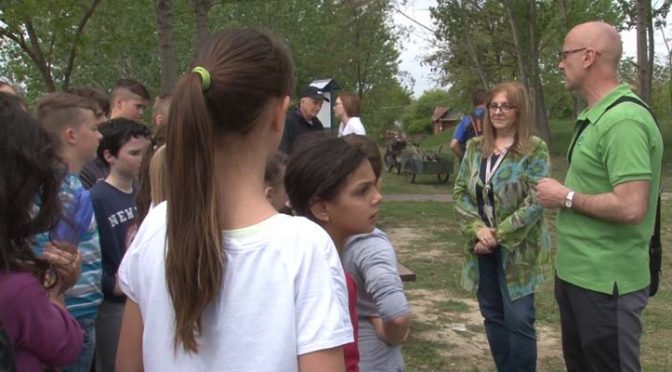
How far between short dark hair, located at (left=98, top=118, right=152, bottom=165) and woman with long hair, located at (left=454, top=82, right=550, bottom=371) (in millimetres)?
1869

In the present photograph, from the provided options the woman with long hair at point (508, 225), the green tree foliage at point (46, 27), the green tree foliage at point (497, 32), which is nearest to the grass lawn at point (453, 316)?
the woman with long hair at point (508, 225)

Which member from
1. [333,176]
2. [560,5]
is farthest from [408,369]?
[560,5]

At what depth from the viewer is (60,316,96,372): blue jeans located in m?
3.01

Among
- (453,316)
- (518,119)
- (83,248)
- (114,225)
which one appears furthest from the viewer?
(453,316)

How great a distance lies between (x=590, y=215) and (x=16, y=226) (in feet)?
7.60

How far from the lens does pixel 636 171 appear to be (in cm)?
294

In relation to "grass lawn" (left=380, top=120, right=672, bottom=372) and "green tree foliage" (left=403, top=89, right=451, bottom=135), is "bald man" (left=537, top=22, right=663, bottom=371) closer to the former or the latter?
"grass lawn" (left=380, top=120, right=672, bottom=372)

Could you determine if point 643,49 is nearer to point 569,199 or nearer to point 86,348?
point 569,199

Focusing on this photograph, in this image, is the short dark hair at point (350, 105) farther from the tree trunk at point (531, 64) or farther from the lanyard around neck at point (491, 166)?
the tree trunk at point (531, 64)

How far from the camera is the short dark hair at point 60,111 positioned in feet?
10.4

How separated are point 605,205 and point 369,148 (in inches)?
44.2

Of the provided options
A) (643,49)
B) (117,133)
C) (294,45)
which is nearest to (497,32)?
(294,45)

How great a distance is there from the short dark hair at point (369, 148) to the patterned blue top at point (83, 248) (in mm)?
1056

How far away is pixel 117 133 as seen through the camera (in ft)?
12.3
